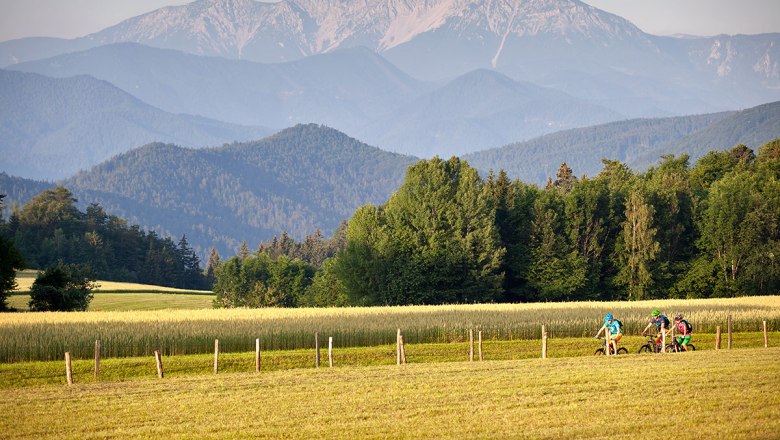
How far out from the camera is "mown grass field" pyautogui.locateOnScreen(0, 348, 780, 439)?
2273 centimetres

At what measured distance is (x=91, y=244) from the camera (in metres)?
153

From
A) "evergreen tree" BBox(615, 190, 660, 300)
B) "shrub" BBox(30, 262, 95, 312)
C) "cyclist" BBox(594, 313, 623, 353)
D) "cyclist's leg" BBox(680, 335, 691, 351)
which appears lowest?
"cyclist's leg" BBox(680, 335, 691, 351)

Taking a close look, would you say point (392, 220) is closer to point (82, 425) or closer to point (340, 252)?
point (340, 252)

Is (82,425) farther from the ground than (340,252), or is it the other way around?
(340,252)

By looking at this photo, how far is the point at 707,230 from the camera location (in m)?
83.9

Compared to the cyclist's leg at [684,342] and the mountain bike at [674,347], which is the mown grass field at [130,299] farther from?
the cyclist's leg at [684,342]

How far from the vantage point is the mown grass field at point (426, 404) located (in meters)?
22.7

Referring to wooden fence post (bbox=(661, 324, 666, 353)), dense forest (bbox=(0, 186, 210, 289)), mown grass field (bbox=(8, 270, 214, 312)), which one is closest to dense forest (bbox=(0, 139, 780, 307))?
mown grass field (bbox=(8, 270, 214, 312))

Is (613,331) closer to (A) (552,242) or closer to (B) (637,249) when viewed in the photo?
(A) (552,242)

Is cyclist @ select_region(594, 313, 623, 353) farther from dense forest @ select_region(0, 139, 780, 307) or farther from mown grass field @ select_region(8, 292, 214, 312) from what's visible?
mown grass field @ select_region(8, 292, 214, 312)

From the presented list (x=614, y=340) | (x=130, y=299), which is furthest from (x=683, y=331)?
(x=130, y=299)

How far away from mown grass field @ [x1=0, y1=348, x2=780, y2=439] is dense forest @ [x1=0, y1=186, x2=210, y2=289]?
116558mm

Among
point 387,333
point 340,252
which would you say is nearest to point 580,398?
point 387,333

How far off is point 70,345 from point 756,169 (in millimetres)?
78485
